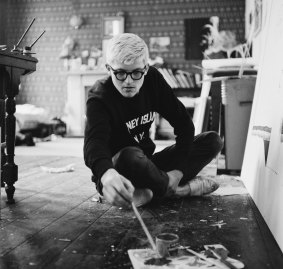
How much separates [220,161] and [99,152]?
2.30m

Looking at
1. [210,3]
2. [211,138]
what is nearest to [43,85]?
[210,3]

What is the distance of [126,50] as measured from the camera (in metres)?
1.44

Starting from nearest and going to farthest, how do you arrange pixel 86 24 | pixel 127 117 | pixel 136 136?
pixel 127 117 → pixel 136 136 → pixel 86 24

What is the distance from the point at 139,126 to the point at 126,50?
1.45 feet

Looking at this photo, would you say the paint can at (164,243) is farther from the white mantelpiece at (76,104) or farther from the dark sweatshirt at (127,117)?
the white mantelpiece at (76,104)

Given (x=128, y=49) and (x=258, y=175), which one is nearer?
(x=128, y=49)

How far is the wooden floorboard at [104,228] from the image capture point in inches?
44.6

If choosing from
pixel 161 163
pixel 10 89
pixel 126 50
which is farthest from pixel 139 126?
pixel 10 89

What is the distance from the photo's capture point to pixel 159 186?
1716 millimetres

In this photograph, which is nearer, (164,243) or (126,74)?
(164,243)

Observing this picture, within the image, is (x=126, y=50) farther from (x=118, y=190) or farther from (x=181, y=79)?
(x=181, y=79)

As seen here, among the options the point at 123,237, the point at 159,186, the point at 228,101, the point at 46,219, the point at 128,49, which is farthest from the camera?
the point at 228,101

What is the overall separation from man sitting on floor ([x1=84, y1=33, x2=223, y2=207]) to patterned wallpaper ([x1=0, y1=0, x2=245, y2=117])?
4.54 m

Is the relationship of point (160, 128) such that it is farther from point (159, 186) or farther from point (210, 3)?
point (159, 186)
